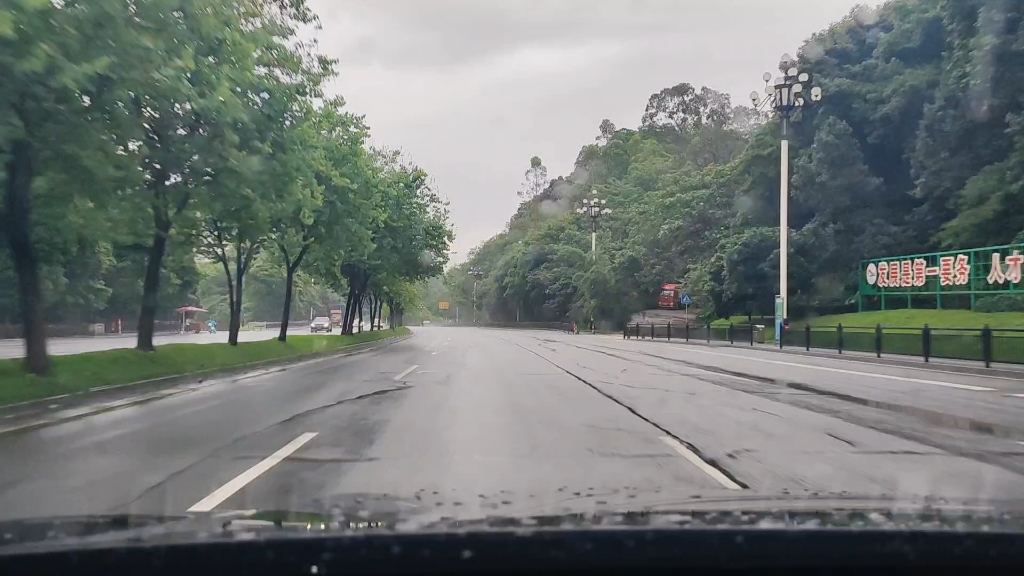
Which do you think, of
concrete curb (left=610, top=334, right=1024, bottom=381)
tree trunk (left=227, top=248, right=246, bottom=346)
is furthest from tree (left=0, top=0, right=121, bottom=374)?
concrete curb (left=610, top=334, right=1024, bottom=381)

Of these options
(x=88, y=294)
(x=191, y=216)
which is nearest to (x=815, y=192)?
(x=191, y=216)

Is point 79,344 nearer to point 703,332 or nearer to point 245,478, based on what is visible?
point 703,332

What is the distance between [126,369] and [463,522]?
1703 cm

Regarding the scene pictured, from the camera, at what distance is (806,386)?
18531mm

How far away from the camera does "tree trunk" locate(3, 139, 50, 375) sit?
610 inches

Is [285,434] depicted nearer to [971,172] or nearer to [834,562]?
[834,562]

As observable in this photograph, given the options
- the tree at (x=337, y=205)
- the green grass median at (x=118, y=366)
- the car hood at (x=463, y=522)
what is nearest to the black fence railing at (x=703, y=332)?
the tree at (x=337, y=205)

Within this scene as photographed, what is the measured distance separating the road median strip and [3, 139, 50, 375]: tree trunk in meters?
0.40

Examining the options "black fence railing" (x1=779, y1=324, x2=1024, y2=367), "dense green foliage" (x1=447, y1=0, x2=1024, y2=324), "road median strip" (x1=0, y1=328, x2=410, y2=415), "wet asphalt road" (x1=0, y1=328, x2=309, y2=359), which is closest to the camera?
"road median strip" (x1=0, y1=328, x2=410, y2=415)

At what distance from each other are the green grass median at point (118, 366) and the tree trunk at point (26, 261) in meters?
0.38

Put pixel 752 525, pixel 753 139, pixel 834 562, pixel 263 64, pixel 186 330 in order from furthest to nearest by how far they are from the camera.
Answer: pixel 186 330 → pixel 753 139 → pixel 263 64 → pixel 752 525 → pixel 834 562

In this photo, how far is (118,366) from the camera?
62.7ft

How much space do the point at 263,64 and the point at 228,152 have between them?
3006 mm

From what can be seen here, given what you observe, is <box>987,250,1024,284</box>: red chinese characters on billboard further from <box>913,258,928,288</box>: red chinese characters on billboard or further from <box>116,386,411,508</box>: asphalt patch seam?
<box>116,386,411,508</box>: asphalt patch seam
